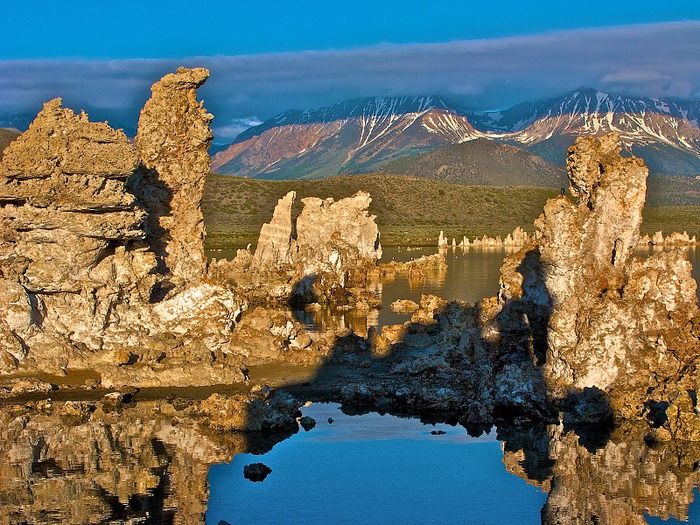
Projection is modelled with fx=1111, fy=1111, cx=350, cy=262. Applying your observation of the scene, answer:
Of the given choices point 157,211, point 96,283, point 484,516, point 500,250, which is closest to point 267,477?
point 484,516

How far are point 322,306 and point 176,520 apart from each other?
3352cm

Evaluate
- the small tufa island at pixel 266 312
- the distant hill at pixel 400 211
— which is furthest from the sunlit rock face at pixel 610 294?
the distant hill at pixel 400 211

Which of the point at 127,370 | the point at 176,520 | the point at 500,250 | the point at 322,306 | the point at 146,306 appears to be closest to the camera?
the point at 176,520

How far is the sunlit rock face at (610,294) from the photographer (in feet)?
89.2

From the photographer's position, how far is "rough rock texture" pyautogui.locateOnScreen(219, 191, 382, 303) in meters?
54.8

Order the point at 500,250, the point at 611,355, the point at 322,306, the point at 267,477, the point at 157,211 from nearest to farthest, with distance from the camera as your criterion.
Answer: the point at 267,477 < the point at 611,355 < the point at 157,211 < the point at 322,306 < the point at 500,250

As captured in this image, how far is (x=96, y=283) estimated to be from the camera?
32.5 meters

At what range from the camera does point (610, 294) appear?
27.9m

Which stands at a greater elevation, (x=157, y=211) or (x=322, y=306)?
(x=157, y=211)

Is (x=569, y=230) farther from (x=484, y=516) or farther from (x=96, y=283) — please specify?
(x=96, y=283)

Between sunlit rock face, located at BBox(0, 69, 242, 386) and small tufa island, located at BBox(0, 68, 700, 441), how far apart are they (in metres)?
0.05

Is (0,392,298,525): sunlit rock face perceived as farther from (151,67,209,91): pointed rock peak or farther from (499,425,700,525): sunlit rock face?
(151,67,209,91): pointed rock peak

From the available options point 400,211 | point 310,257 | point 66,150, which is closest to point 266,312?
point 66,150

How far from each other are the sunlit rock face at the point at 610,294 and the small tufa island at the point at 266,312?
0.04 metres
